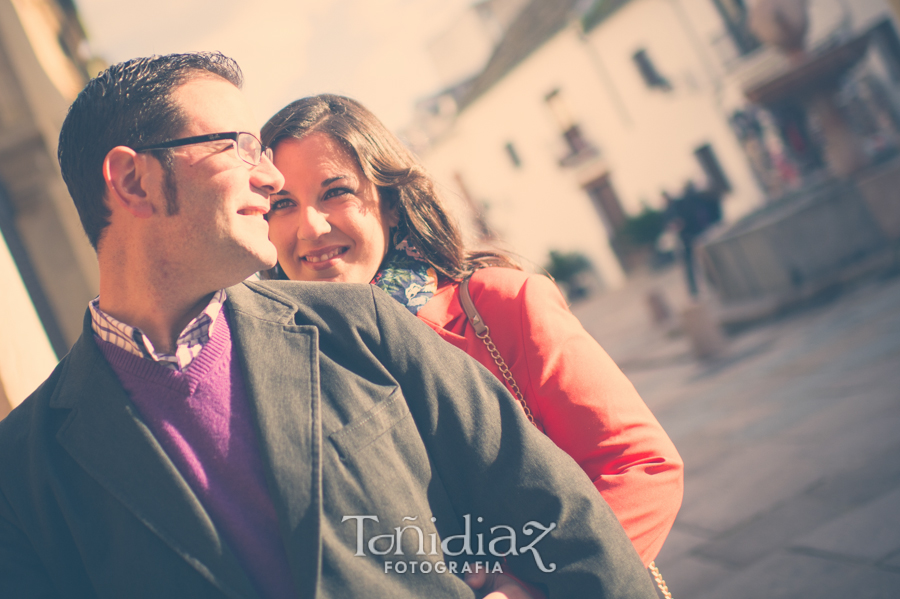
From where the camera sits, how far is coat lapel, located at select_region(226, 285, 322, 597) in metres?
1.32

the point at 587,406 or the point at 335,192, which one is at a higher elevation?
the point at 335,192

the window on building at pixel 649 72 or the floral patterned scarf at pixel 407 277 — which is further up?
the window on building at pixel 649 72

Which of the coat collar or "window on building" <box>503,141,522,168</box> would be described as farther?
"window on building" <box>503,141,522,168</box>

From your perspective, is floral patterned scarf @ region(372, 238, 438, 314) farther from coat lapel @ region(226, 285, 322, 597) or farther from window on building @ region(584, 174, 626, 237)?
window on building @ region(584, 174, 626, 237)

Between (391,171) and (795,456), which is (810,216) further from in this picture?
(391,171)

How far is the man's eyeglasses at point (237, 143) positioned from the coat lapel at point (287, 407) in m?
0.31

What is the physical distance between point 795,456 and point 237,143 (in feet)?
13.7

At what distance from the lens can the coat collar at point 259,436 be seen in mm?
1326

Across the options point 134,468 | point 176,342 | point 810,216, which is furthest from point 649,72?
point 134,468

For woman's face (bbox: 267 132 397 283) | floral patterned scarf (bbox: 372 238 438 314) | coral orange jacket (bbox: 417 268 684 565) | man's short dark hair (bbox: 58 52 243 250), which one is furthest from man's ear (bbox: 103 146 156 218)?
coral orange jacket (bbox: 417 268 684 565)

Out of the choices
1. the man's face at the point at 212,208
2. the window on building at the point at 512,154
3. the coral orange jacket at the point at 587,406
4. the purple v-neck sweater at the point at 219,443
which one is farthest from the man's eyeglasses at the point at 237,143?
the window on building at the point at 512,154

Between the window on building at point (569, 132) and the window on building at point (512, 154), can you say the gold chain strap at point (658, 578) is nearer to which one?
the window on building at point (569, 132)

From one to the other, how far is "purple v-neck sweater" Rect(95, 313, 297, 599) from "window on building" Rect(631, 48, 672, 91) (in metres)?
21.1

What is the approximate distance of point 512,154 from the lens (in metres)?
28.2
